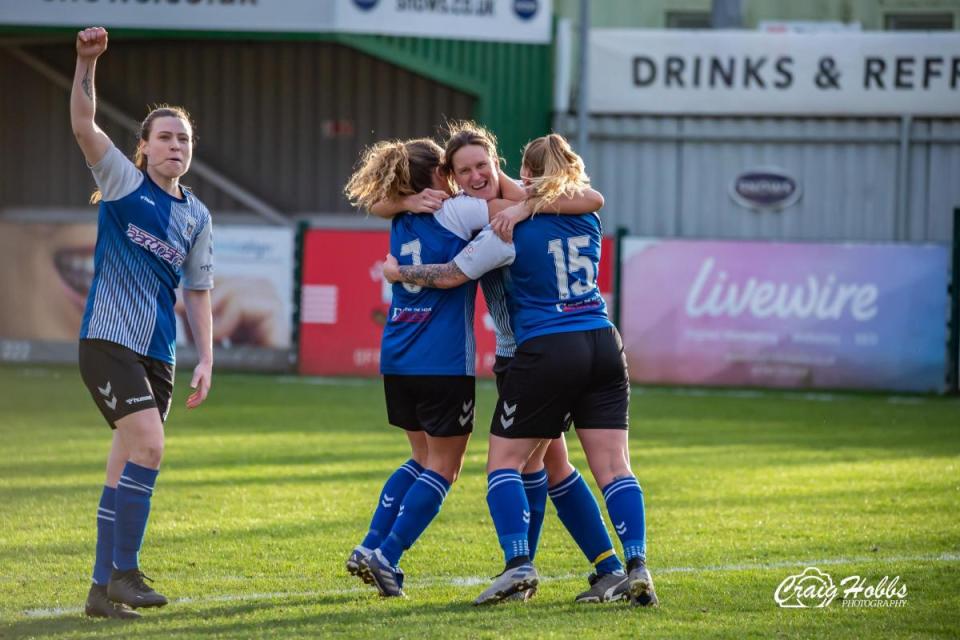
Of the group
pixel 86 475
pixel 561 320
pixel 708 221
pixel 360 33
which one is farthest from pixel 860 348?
pixel 561 320

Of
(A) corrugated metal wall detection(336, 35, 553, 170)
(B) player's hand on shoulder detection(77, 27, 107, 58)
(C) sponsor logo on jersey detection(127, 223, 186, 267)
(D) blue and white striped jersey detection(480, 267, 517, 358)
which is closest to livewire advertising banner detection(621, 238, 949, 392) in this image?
(A) corrugated metal wall detection(336, 35, 553, 170)

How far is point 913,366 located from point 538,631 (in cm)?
1268

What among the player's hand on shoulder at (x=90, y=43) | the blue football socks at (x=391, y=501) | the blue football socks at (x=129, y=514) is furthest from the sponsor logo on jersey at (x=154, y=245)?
the blue football socks at (x=391, y=501)

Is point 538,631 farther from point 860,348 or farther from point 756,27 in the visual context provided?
point 756,27

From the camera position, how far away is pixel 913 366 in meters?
16.8

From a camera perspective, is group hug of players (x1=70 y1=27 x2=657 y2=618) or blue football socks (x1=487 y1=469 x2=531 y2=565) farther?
blue football socks (x1=487 y1=469 x2=531 y2=565)

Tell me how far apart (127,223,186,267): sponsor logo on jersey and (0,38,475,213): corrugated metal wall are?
62.3ft

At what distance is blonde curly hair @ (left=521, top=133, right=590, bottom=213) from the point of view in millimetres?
5652

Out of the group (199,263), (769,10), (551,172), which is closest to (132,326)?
(199,263)

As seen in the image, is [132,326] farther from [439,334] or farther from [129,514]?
[439,334]

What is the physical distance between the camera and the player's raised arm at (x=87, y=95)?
520 centimetres

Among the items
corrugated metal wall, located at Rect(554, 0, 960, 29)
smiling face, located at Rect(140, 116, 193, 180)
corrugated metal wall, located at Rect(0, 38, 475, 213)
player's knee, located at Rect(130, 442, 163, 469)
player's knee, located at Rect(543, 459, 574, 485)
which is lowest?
player's knee, located at Rect(543, 459, 574, 485)

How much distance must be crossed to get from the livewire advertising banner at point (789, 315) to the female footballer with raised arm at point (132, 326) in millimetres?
11953

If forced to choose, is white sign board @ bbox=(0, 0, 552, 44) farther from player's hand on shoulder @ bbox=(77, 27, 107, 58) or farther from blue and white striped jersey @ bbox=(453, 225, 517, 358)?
player's hand on shoulder @ bbox=(77, 27, 107, 58)
